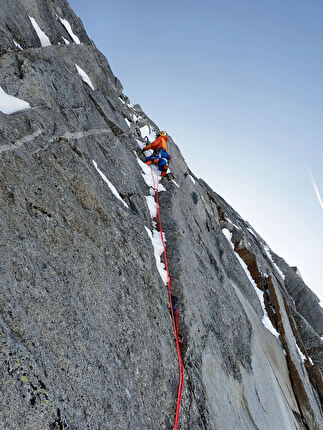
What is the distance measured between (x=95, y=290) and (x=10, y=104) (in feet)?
17.7

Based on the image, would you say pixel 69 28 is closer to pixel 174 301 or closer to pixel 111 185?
pixel 111 185

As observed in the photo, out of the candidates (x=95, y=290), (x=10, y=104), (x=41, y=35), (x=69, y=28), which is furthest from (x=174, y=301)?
(x=69, y=28)

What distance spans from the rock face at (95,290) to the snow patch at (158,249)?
0.37 meters

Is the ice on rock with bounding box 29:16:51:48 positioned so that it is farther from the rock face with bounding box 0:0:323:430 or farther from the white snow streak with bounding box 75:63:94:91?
the white snow streak with bounding box 75:63:94:91

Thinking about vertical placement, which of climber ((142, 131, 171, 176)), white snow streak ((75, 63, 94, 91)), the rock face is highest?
white snow streak ((75, 63, 94, 91))

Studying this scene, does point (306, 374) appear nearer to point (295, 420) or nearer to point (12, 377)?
point (295, 420)

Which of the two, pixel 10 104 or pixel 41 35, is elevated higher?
pixel 41 35

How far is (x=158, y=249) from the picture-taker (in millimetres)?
9758

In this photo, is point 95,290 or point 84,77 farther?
point 84,77

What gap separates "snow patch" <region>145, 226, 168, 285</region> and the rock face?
0.37m

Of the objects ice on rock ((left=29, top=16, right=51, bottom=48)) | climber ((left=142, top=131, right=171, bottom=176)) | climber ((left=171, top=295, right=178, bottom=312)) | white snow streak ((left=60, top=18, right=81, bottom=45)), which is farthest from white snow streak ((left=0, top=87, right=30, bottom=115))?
white snow streak ((left=60, top=18, right=81, bottom=45))

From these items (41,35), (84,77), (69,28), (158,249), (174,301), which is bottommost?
(174,301)

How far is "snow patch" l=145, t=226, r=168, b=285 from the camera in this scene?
896 cm

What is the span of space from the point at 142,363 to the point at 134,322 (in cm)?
81
